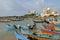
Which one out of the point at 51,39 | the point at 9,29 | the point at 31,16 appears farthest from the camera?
Answer: the point at 31,16

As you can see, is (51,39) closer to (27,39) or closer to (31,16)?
(27,39)

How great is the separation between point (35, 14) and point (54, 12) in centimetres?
832

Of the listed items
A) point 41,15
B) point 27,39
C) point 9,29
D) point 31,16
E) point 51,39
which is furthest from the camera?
point 31,16

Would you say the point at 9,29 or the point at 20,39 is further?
the point at 9,29

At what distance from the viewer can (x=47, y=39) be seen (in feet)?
52.2

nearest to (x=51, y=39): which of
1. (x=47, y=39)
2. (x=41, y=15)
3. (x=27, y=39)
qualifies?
(x=47, y=39)

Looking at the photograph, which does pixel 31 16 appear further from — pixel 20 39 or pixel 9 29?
pixel 20 39

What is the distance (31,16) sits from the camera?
3494 inches

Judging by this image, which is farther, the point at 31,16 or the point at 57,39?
the point at 31,16

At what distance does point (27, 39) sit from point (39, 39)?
1.25m

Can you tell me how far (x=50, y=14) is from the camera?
278ft

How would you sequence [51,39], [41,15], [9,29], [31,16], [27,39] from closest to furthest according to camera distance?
[27,39] → [51,39] → [9,29] → [41,15] → [31,16]

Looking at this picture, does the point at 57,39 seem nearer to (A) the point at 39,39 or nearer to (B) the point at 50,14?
(A) the point at 39,39

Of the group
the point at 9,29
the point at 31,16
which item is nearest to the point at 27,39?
the point at 9,29
